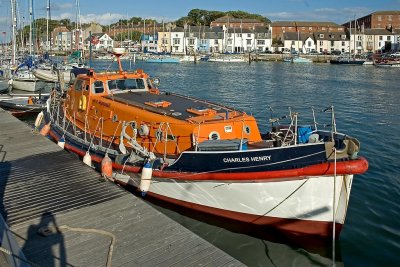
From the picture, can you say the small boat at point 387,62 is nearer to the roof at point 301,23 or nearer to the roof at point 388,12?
the roof at point 388,12

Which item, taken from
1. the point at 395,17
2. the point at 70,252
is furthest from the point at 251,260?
the point at 395,17

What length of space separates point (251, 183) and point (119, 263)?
388 cm

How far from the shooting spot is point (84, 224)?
8.03 metres

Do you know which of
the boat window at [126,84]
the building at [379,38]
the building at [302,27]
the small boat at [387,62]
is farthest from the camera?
the building at [302,27]

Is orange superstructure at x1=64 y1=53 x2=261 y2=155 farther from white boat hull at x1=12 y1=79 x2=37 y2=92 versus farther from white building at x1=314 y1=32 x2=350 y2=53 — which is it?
white building at x1=314 y1=32 x2=350 y2=53

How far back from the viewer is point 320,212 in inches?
364

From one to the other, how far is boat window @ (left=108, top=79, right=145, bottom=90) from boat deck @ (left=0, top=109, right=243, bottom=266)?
3.54 m

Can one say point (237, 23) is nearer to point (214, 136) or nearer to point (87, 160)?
point (87, 160)

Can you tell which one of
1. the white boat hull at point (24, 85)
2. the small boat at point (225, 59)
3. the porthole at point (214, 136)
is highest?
the small boat at point (225, 59)

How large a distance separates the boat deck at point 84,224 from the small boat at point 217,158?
131cm

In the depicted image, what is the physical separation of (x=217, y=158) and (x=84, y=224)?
343 cm

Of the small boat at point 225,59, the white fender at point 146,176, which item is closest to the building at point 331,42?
the small boat at point 225,59

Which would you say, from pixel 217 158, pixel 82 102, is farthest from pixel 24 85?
pixel 217 158

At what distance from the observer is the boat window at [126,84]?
46.9ft
